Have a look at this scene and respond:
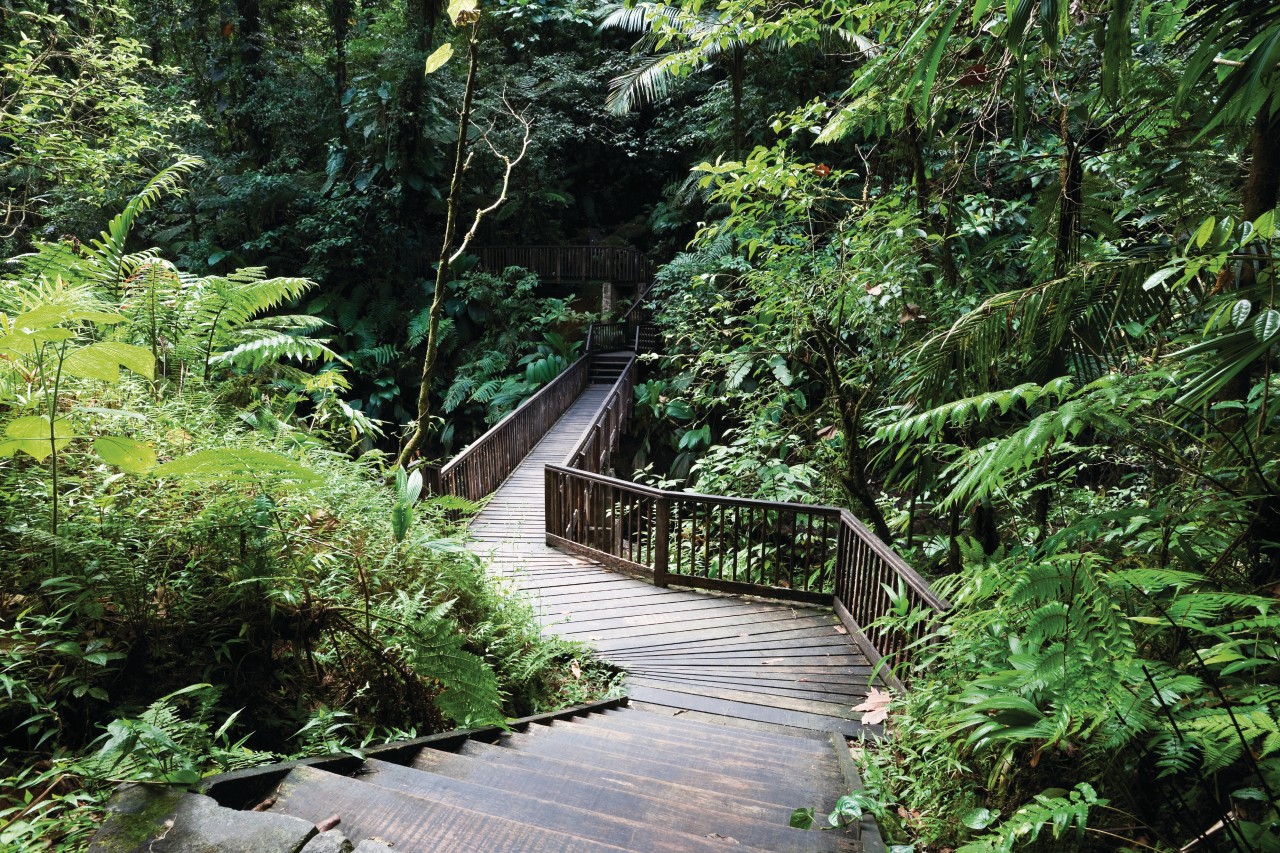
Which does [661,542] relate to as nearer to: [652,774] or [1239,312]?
[652,774]

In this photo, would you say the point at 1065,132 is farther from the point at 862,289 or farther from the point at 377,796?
the point at 377,796

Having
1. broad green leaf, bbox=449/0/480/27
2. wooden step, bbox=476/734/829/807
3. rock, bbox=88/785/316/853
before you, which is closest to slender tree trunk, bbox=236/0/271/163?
broad green leaf, bbox=449/0/480/27

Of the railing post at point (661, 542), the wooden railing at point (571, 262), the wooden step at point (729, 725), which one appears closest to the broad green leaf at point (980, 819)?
the wooden step at point (729, 725)

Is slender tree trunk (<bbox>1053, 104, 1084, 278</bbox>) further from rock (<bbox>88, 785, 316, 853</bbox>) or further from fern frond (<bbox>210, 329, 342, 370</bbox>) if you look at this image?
fern frond (<bbox>210, 329, 342, 370</bbox>)

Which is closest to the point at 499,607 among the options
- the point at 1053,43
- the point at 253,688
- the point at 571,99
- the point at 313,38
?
the point at 253,688

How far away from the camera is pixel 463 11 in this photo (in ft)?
8.36

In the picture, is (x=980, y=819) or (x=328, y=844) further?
(x=980, y=819)

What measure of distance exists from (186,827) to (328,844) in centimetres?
28

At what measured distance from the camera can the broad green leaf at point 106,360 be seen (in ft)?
6.03

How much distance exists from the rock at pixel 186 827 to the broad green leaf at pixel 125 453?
846 mm

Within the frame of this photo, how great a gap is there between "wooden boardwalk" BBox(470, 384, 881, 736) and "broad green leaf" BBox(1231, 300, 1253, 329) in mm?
2716

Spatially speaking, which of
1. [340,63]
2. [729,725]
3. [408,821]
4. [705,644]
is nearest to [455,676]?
[408,821]

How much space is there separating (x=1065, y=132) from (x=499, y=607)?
365 cm

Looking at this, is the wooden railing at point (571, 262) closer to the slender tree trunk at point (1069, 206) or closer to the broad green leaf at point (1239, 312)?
the slender tree trunk at point (1069, 206)
